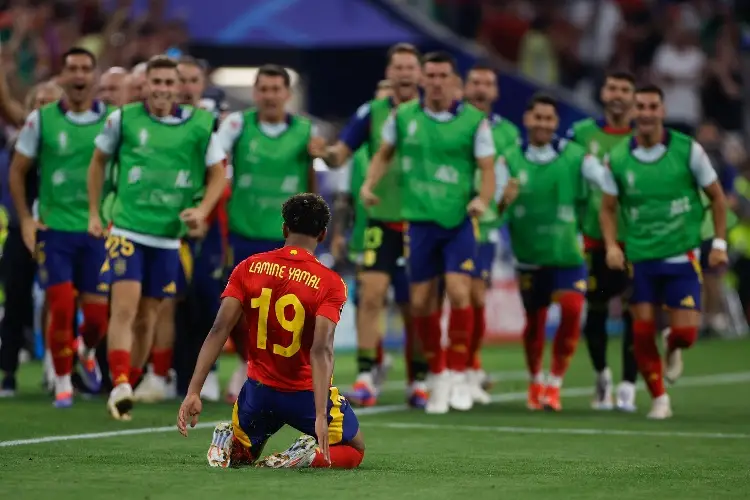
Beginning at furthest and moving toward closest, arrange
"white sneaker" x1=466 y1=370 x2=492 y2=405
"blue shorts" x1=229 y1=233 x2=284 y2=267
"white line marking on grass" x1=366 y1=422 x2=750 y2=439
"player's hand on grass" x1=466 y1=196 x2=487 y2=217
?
"white sneaker" x1=466 y1=370 x2=492 y2=405 → "blue shorts" x1=229 y1=233 x2=284 y2=267 → "player's hand on grass" x1=466 y1=196 x2=487 y2=217 → "white line marking on grass" x1=366 y1=422 x2=750 y2=439

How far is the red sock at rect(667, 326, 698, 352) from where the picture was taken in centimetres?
1316

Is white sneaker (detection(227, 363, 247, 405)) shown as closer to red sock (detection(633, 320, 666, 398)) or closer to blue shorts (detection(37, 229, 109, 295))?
blue shorts (detection(37, 229, 109, 295))

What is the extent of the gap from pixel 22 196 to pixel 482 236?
4324 mm

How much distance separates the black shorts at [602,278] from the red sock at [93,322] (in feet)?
13.1

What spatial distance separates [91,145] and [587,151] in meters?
4.05

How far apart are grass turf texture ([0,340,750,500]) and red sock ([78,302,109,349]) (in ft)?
1.66

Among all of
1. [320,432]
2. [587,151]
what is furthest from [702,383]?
[320,432]

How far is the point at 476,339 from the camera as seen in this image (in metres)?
15.5

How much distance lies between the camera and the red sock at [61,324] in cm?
1330

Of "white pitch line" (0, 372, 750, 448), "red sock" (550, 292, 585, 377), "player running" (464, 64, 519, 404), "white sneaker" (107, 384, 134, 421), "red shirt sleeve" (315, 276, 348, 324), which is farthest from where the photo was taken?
"player running" (464, 64, 519, 404)

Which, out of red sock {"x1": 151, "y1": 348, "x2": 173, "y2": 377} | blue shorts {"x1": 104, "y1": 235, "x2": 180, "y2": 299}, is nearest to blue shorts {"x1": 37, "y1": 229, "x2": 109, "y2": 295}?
blue shorts {"x1": 104, "y1": 235, "x2": 180, "y2": 299}

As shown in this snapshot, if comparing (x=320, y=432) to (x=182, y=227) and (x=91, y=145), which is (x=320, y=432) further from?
(x=91, y=145)

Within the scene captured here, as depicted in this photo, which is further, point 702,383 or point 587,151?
point 702,383

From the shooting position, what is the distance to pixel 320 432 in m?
8.65
